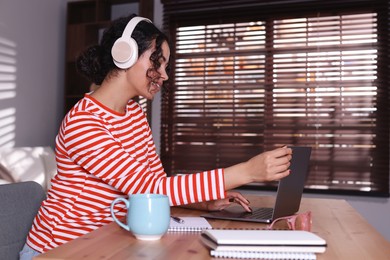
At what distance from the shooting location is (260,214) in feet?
4.02

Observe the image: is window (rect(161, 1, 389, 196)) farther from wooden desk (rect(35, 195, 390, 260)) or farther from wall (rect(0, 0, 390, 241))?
wooden desk (rect(35, 195, 390, 260))

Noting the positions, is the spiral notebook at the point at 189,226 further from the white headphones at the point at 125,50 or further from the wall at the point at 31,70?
the wall at the point at 31,70

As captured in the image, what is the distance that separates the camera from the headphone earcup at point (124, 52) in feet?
3.99

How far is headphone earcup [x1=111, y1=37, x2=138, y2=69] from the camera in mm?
1216

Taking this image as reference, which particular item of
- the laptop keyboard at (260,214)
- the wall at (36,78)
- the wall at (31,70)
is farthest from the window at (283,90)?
the laptop keyboard at (260,214)

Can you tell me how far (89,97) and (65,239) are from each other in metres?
0.40

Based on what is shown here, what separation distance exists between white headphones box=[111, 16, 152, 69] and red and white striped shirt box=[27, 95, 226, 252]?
136 mm

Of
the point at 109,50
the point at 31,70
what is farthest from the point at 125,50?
the point at 31,70

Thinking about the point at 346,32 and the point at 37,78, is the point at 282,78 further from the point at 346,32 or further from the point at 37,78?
the point at 37,78

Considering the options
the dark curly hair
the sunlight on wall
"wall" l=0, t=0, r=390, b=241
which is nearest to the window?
"wall" l=0, t=0, r=390, b=241

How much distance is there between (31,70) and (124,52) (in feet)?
8.43

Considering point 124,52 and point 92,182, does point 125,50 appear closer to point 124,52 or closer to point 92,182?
point 124,52

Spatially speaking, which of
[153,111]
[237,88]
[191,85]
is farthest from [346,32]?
[153,111]

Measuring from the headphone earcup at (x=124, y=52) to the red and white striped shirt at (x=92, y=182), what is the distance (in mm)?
136
